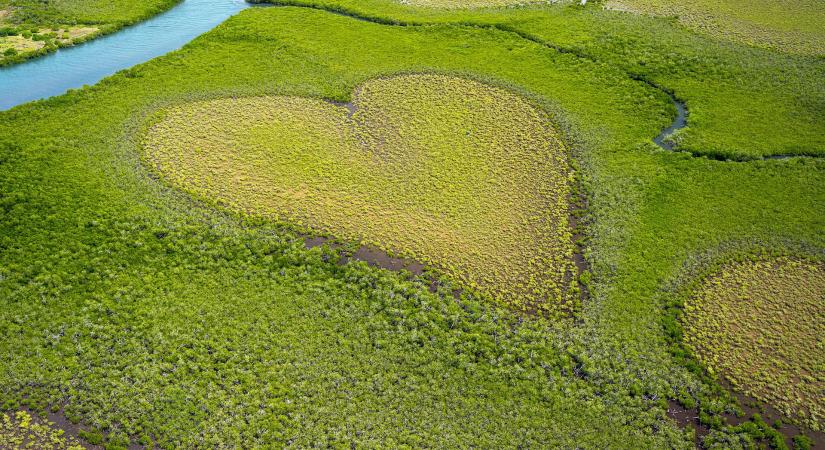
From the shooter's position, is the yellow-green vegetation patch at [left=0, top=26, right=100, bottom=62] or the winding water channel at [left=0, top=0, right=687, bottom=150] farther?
the yellow-green vegetation patch at [left=0, top=26, right=100, bottom=62]

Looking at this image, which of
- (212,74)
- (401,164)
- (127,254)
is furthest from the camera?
(212,74)

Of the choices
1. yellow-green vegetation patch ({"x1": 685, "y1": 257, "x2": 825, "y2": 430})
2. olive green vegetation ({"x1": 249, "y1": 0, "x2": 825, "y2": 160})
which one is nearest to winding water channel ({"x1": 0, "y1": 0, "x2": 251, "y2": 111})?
olive green vegetation ({"x1": 249, "y1": 0, "x2": 825, "y2": 160})

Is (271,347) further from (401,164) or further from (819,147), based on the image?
(819,147)

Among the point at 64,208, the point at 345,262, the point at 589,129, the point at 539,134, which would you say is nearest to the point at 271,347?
the point at 345,262

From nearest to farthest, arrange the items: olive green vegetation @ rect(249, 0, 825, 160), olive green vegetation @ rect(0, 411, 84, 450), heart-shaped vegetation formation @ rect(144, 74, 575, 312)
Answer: olive green vegetation @ rect(0, 411, 84, 450), heart-shaped vegetation formation @ rect(144, 74, 575, 312), olive green vegetation @ rect(249, 0, 825, 160)

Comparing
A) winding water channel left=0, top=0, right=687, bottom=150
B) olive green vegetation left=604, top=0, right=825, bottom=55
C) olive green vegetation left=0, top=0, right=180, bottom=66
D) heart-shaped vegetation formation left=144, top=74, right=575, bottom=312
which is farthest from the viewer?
olive green vegetation left=604, top=0, right=825, bottom=55

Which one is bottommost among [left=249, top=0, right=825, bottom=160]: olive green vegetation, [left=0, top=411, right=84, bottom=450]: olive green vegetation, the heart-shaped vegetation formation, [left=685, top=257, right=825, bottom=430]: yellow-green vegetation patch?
[left=0, top=411, right=84, bottom=450]: olive green vegetation

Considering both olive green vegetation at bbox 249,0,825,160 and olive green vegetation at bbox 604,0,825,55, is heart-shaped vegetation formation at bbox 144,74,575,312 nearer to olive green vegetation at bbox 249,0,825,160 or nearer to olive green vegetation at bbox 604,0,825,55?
olive green vegetation at bbox 249,0,825,160
